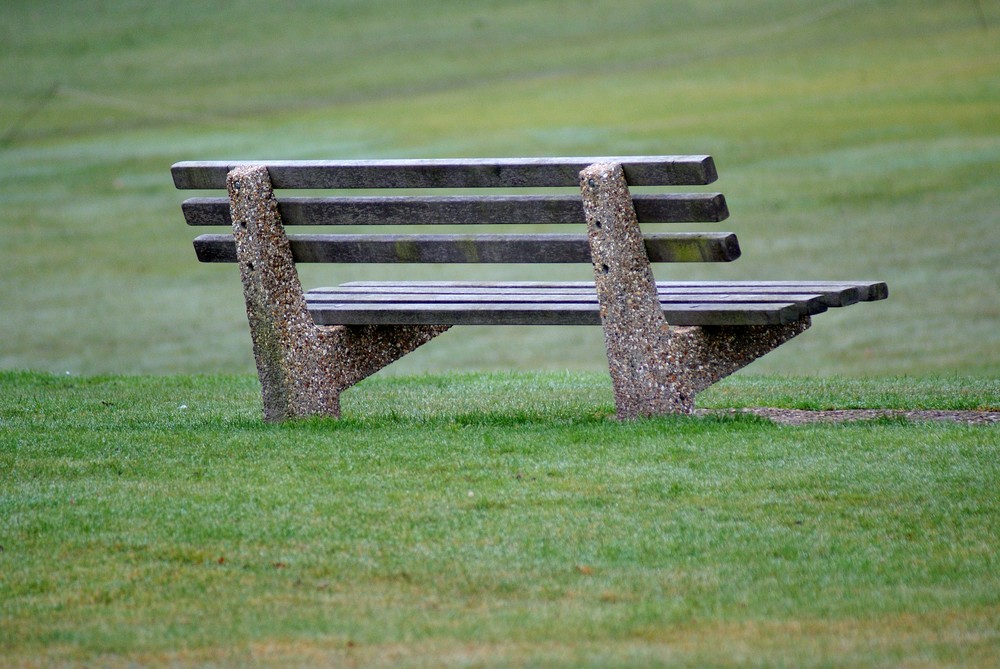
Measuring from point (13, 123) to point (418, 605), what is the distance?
29.6m

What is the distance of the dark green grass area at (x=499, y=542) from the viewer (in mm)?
4004

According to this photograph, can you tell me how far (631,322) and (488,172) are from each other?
A: 88 cm

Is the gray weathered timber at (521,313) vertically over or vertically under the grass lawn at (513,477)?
over

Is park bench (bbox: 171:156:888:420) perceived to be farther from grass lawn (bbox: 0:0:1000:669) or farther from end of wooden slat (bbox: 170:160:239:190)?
grass lawn (bbox: 0:0:1000:669)

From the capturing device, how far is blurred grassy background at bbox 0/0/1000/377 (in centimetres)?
1650

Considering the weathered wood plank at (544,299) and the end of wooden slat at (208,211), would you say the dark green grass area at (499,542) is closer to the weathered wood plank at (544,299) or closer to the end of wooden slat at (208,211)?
the weathered wood plank at (544,299)

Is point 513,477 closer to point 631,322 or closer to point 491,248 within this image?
point 631,322

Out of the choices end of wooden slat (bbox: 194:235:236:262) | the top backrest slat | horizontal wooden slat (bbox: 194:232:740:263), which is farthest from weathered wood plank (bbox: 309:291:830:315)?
the top backrest slat

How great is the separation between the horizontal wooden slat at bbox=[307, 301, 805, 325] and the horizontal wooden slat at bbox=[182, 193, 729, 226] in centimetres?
42

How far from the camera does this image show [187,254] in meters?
21.4

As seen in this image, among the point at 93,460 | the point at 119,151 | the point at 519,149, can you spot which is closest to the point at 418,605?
the point at 93,460

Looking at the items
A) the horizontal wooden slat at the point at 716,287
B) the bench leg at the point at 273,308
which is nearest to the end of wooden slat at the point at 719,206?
the horizontal wooden slat at the point at 716,287

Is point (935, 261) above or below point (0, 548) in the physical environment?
below

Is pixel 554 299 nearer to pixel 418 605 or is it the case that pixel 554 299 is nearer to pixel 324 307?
pixel 324 307
